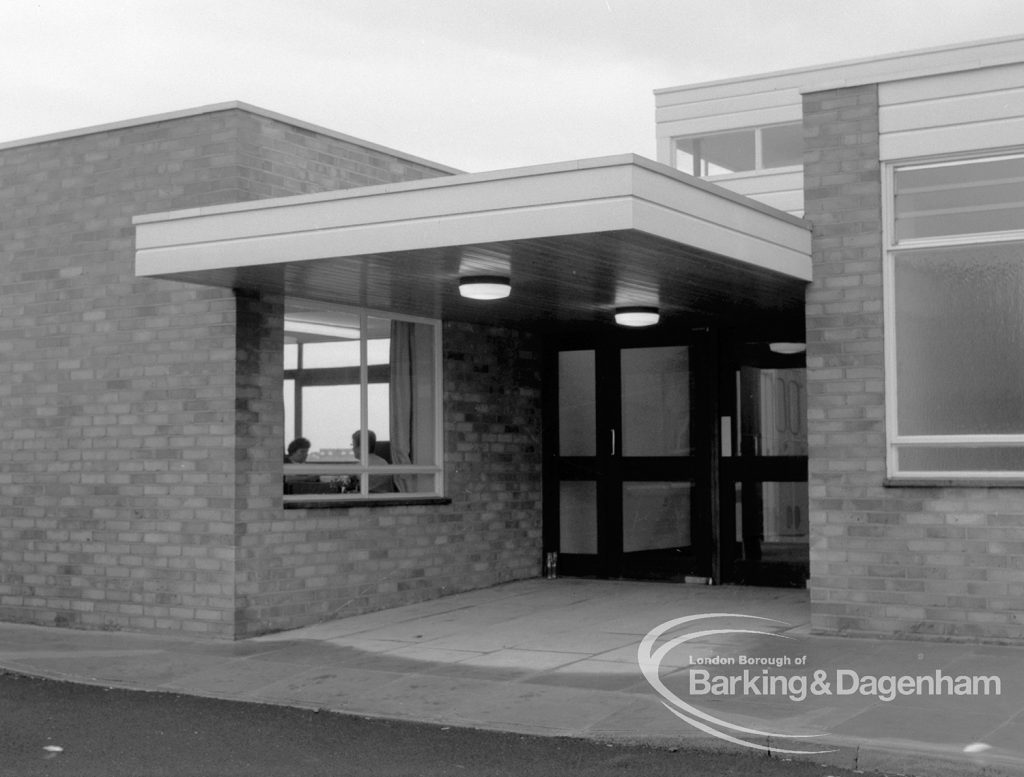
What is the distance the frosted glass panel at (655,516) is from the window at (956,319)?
364 cm

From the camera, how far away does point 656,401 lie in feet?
43.0

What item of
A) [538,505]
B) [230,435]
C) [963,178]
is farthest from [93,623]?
[963,178]

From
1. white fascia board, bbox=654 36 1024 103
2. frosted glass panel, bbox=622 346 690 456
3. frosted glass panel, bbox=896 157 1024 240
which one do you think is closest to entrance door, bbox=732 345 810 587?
frosted glass panel, bbox=622 346 690 456

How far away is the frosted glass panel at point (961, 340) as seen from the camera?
9156 mm

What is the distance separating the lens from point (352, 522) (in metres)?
11.2

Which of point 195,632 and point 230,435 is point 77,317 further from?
point 195,632

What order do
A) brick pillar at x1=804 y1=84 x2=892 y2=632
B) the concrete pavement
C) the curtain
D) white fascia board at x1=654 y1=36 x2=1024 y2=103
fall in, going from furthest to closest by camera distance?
white fascia board at x1=654 y1=36 x2=1024 y2=103
the curtain
brick pillar at x1=804 y1=84 x2=892 y2=632
the concrete pavement

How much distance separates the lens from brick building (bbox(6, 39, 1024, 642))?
9062mm

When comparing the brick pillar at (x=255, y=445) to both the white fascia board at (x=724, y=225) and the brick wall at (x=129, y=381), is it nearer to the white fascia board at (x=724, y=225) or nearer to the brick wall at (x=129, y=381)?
the brick wall at (x=129, y=381)

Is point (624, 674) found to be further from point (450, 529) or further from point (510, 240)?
point (450, 529)

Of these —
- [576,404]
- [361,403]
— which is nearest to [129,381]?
[361,403]

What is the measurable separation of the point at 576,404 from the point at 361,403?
2.93 metres

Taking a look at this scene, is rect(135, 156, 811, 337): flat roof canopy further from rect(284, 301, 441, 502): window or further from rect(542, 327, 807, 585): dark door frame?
rect(542, 327, 807, 585): dark door frame

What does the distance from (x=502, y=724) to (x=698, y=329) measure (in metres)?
6.46
